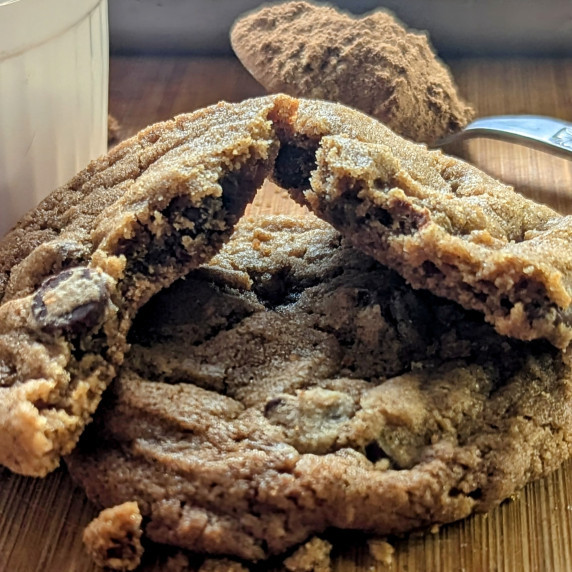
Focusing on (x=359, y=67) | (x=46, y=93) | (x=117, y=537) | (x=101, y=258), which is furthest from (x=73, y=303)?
(x=359, y=67)

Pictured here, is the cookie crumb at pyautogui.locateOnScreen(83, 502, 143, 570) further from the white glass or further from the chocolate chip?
the white glass

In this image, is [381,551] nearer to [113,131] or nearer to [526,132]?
[526,132]

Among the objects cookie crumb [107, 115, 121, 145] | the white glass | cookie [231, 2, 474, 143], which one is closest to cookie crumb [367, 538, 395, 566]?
the white glass

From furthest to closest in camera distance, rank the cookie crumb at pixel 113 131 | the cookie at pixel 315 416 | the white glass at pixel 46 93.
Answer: the cookie crumb at pixel 113 131
the white glass at pixel 46 93
the cookie at pixel 315 416

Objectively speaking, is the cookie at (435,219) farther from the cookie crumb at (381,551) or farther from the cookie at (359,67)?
the cookie at (359,67)

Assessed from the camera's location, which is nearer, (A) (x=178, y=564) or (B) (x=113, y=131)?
→ (A) (x=178, y=564)

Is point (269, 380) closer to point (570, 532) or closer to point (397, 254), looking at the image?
point (397, 254)

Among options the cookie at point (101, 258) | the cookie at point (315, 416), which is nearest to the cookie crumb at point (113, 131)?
the cookie at point (101, 258)
